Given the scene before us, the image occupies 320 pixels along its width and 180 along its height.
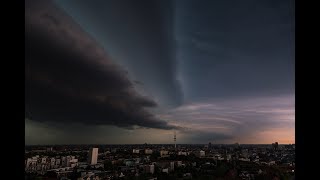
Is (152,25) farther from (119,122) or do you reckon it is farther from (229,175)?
(119,122)

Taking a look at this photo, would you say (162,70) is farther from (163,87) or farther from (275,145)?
(275,145)

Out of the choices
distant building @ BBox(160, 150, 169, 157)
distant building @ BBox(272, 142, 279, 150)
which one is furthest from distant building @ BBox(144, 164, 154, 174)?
distant building @ BBox(272, 142, 279, 150)

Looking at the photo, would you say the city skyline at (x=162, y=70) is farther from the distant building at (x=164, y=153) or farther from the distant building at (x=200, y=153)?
the distant building at (x=200, y=153)

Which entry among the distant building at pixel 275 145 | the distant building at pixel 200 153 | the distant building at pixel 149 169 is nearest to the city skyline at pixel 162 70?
the distant building at pixel 275 145

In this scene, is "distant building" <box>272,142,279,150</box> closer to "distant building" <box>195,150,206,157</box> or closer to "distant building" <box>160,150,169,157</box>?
"distant building" <box>195,150,206,157</box>
